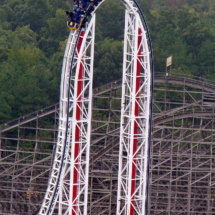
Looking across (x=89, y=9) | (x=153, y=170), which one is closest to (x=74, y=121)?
(x=89, y=9)

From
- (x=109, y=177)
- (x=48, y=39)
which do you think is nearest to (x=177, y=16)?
(x=48, y=39)

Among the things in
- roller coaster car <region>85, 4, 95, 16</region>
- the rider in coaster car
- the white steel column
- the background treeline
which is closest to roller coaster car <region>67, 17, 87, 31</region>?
the rider in coaster car

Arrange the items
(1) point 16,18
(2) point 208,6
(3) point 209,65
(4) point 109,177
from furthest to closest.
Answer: (2) point 208,6 < (1) point 16,18 < (3) point 209,65 < (4) point 109,177

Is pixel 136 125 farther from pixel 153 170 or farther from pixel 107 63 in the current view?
pixel 107 63

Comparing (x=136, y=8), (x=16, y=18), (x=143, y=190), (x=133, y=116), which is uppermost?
(x=16, y=18)

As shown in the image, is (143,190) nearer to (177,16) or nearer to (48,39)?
(48,39)

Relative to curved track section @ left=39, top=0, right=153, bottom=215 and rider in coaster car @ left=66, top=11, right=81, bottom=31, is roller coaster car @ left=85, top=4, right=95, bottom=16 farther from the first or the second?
rider in coaster car @ left=66, top=11, right=81, bottom=31

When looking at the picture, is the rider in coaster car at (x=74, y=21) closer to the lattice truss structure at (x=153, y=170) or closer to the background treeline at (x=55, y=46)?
the lattice truss structure at (x=153, y=170)

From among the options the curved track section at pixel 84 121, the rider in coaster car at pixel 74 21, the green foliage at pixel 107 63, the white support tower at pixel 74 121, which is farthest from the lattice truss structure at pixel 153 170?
the green foliage at pixel 107 63
